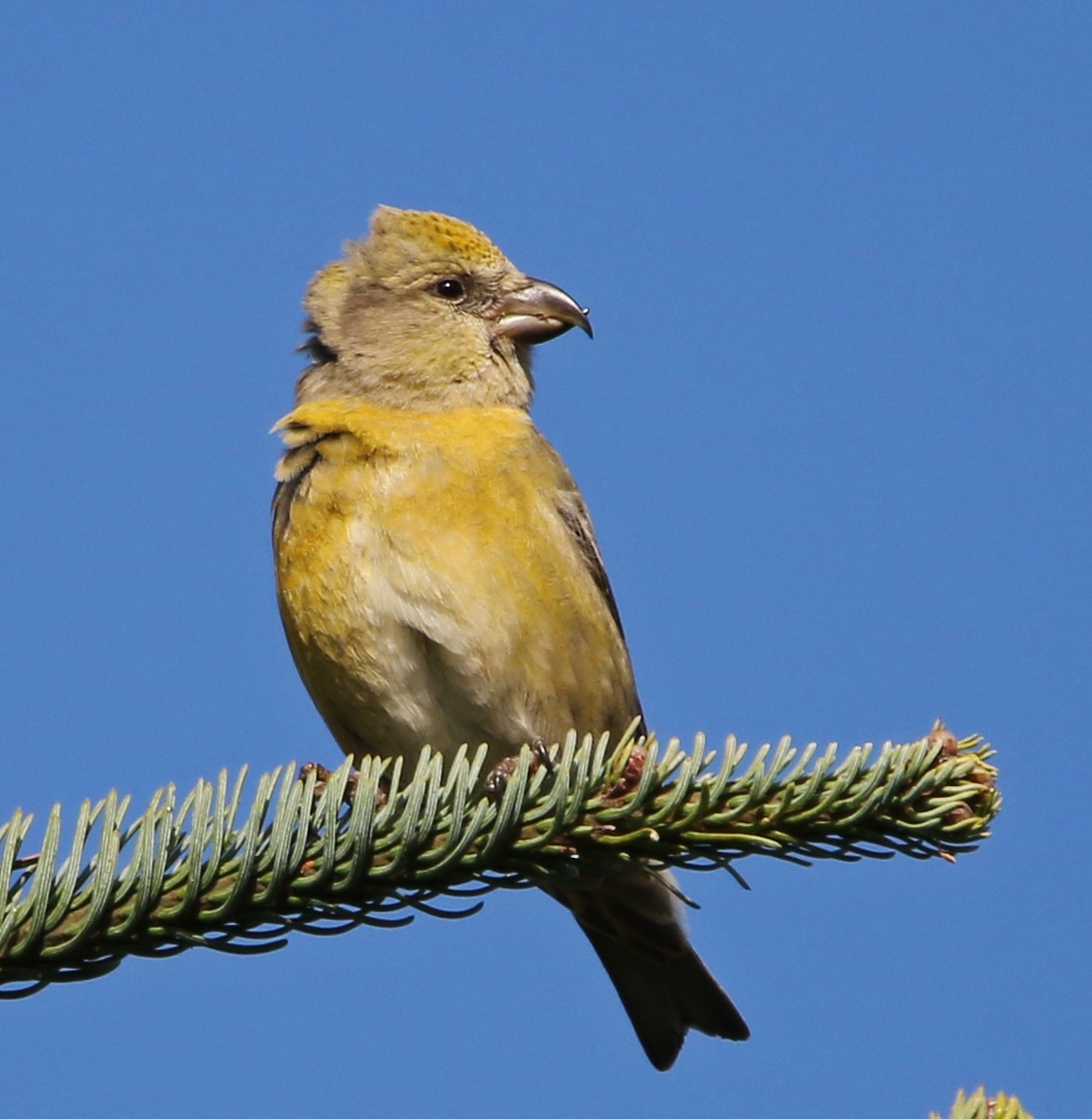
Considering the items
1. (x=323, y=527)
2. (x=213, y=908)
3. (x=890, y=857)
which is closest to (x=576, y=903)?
(x=323, y=527)

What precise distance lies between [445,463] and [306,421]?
0.66m

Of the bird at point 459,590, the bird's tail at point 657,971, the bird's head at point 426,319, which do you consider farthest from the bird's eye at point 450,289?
the bird's tail at point 657,971

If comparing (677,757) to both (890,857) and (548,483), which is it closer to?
(890,857)

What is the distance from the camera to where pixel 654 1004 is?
17.0 ft

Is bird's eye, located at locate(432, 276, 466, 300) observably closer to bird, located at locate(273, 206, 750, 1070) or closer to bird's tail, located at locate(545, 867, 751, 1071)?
bird, located at locate(273, 206, 750, 1070)

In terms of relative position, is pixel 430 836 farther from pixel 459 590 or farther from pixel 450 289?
pixel 450 289

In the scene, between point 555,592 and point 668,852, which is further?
point 555,592

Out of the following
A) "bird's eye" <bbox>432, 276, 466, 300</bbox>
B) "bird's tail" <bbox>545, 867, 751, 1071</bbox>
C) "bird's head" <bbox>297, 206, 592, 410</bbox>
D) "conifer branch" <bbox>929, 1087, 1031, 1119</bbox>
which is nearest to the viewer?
"conifer branch" <bbox>929, 1087, 1031, 1119</bbox>

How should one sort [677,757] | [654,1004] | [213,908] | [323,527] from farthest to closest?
[654,1004] → [323,527] → [677,757] → [213,908]

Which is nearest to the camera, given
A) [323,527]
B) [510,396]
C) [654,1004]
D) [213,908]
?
[213,908]

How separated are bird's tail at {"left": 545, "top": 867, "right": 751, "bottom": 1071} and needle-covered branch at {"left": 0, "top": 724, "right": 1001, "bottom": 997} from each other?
200 cm

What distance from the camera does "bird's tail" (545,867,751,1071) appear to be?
5.05 m

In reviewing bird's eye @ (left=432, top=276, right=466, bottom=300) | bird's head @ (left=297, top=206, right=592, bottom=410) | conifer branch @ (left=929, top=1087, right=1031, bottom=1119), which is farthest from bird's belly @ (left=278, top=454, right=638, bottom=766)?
conifer branch @ (left=929, top=1087, right=1031, bottom=1119)

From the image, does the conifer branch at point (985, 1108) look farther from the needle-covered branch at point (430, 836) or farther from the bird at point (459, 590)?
the bird at point (459, 590)
